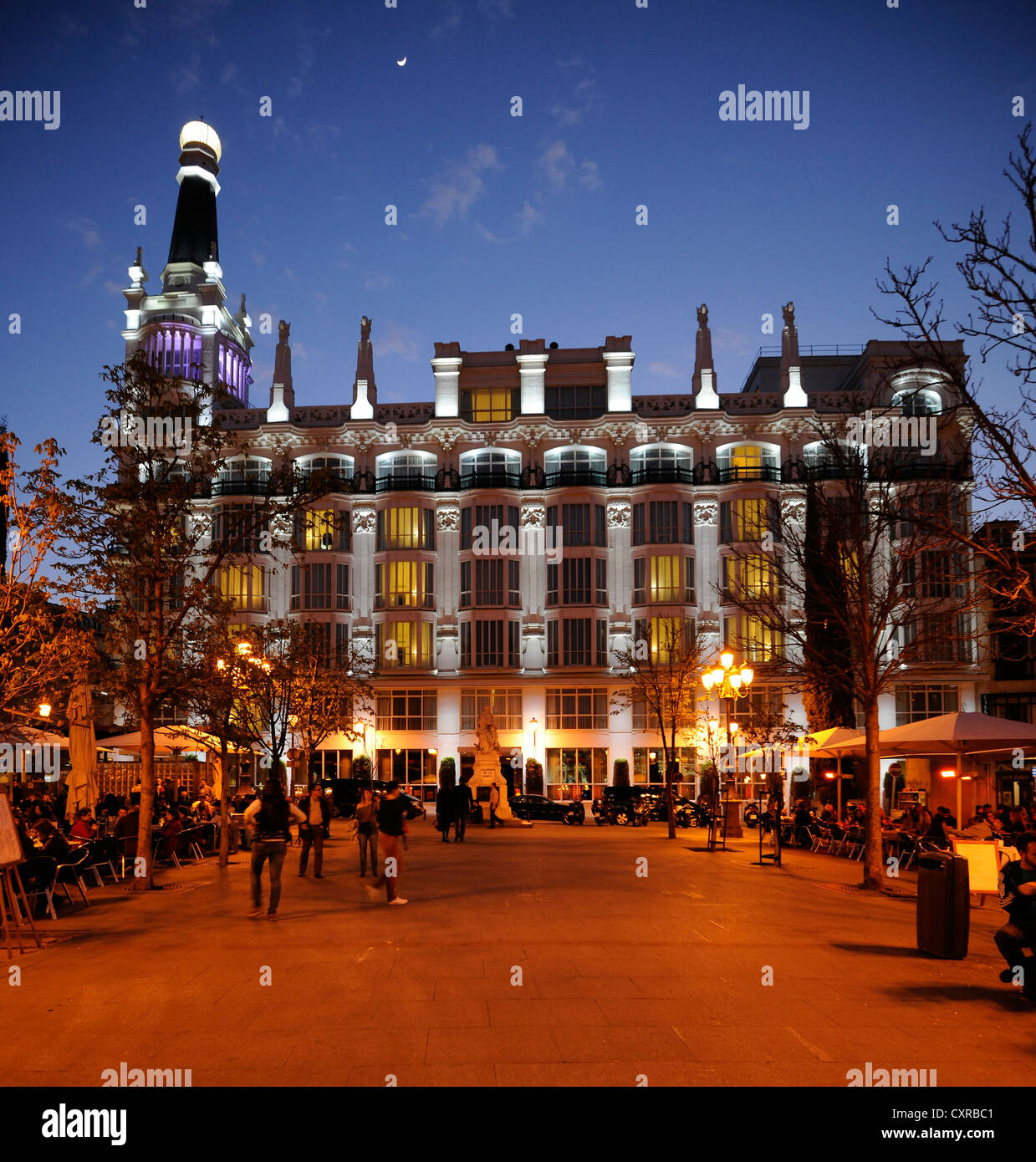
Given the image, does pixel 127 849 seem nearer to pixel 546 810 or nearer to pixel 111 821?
pixel 111 821

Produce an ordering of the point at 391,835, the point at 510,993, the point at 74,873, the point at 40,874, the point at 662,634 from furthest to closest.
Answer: the point at 662,634, the point at 74,873, the point at 391,835, the point at 40,874, the point at 510,993

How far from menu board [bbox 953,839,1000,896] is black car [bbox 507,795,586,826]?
25419mm

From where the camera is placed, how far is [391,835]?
1460cm

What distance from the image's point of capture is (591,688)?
2184 inches

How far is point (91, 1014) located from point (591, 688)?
47.8m

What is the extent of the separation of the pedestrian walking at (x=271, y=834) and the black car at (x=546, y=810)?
86.0 ft

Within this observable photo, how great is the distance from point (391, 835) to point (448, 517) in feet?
144

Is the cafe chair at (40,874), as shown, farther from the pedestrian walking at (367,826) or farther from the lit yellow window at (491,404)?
the lit yellow window at (491,404)

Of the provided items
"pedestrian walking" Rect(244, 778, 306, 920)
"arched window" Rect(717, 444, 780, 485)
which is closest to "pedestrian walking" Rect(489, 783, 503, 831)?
"pedestrian walking" Rect(244, 778, 306, 920)

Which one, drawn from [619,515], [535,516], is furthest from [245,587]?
[619,515]

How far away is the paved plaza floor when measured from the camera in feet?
22.7

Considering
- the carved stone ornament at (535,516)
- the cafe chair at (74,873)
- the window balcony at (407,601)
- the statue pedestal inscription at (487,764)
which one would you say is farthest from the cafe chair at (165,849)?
the carved stone ornament at (535,516)

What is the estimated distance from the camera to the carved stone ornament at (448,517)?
189 ft
